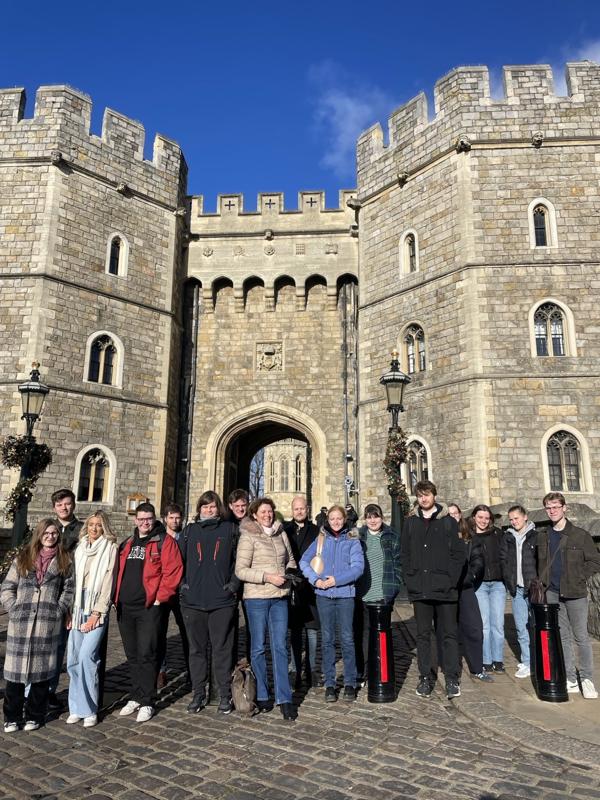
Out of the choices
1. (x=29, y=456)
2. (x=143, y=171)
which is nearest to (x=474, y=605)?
(x=29, y=456)

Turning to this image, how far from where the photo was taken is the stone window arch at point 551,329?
13.5 m

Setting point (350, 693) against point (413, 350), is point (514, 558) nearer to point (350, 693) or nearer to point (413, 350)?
point (350, 693)

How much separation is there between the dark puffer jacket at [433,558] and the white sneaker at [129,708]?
252 centimetres

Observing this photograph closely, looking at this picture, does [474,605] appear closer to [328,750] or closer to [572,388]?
[328,750]

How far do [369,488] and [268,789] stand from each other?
11.9 m

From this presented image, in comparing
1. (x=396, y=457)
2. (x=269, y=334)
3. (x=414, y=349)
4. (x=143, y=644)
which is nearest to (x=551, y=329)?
(x=414, y=349)

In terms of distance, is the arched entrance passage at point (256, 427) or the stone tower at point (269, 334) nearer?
the arched entrance passage at point (256, 427)

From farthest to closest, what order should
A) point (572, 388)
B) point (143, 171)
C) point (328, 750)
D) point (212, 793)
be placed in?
point (143, 171), point (572, 388), point (328, 750), point (212, 793)

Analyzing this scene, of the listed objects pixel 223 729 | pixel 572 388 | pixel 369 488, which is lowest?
pixel 223 729

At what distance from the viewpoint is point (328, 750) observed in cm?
405

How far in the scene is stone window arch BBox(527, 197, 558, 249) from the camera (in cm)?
1405

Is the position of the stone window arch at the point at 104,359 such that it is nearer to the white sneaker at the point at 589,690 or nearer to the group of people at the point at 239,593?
the group of people at the point at 239,593

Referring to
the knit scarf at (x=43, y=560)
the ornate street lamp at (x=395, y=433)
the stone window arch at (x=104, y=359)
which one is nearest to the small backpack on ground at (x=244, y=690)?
the knit scarf at (x=43, y=560)

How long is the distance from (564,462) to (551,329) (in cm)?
307
